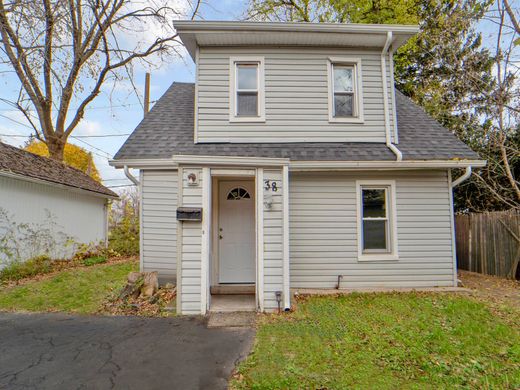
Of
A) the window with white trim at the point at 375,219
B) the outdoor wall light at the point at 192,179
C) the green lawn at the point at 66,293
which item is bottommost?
the green lawn at the point at 66,293

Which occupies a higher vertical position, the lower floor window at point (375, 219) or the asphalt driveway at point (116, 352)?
the lower floor window at point (375, 219)

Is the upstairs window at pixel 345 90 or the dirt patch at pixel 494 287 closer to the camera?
the dirt patch at pixel 494 287

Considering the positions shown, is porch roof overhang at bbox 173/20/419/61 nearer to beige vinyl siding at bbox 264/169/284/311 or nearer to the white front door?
the white front door

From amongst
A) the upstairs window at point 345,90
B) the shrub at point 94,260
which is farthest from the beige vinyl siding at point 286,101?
the shrub at point 94,260

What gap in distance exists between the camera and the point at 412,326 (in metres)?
4.17

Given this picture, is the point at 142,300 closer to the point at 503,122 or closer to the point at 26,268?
the point at 26,268

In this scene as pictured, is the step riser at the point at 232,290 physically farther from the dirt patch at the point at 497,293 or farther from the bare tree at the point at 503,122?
the bare tree at the point at 503,122

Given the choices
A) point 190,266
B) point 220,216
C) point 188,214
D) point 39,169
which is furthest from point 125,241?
point 188,214

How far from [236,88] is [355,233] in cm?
423

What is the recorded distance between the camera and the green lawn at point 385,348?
2910mm

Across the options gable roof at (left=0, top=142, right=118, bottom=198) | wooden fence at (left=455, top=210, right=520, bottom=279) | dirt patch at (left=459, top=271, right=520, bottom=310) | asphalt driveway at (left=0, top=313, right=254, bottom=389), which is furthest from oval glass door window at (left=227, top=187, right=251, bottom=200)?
gable roof at (left=0, top=142, right=118, bottom=198)

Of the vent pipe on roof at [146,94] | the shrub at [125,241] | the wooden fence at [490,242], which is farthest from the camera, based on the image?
the vent pipe on roof at [146,94]

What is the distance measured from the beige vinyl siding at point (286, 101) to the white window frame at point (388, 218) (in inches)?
44.5

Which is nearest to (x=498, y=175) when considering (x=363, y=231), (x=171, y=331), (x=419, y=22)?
(x=363, y=231)
